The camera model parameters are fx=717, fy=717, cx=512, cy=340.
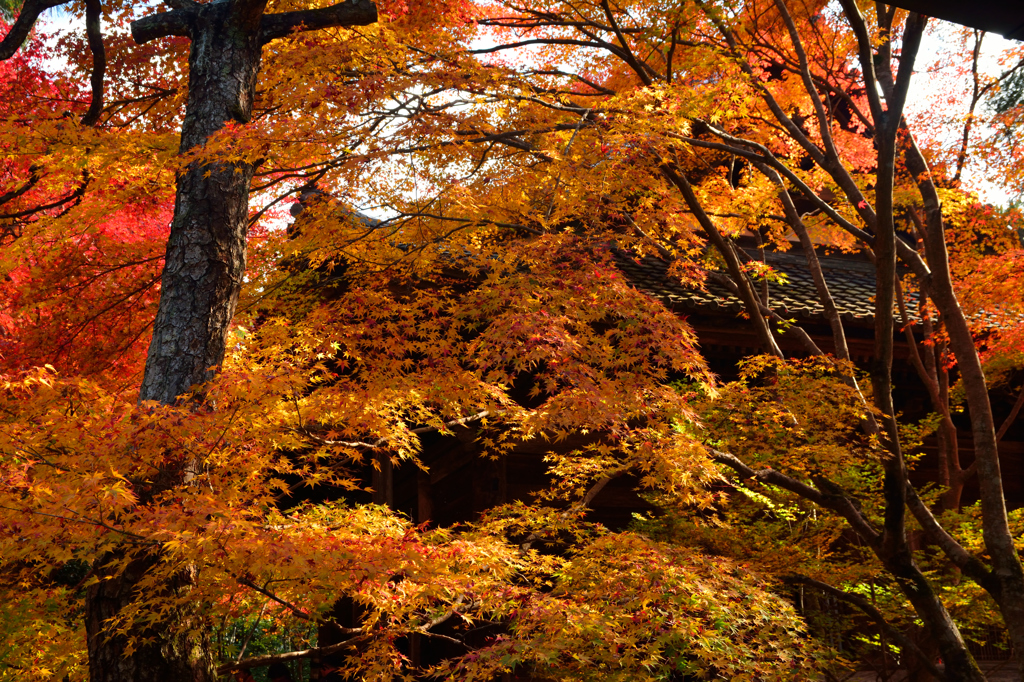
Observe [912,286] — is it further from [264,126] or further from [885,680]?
[264,126]

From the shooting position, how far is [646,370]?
530cm

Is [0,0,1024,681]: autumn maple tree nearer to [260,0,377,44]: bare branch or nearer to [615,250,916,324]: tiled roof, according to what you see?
[260,0,377,44]: bare branch

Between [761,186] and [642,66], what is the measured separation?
6.94ft

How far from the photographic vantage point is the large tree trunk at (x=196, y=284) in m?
4.52

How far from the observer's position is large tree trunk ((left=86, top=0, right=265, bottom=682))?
4.52 metres

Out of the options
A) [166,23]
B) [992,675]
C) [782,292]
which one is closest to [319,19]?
[166,23]

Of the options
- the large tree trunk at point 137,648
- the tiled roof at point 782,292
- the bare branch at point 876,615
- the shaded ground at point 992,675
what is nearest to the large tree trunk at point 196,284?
the large tree trunk at point 137,648

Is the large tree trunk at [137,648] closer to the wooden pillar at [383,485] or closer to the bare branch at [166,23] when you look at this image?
the wooden pillar at [383,485]

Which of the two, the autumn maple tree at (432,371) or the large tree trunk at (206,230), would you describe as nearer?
the autumn maple tree at (432,371)

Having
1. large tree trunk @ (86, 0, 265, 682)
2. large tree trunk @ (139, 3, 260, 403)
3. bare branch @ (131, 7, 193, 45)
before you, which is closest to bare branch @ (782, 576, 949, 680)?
large tree trunk @ (86, 0, 265, 682)

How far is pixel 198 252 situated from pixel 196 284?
245mm

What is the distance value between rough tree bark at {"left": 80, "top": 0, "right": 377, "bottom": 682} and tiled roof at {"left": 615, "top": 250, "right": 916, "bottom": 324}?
12.3 ft

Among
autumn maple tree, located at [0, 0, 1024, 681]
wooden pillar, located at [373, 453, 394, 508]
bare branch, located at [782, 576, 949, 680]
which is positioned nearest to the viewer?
autumn maple tree, located at [0, 0, 1024, 681]

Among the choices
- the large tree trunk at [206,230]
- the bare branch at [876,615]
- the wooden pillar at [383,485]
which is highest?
the large tree trunk at [206,230]
